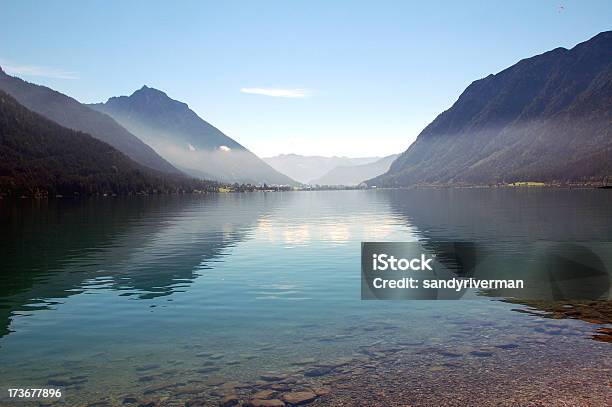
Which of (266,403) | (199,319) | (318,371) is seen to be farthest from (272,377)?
(199,319)

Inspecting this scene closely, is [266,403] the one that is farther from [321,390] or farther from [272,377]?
[272,377]

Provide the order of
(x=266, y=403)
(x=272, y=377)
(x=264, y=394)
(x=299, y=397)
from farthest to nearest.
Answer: (x=272, y=377) < (x=264, y=394) < (x=299, y=397) < (x=266, y=403)

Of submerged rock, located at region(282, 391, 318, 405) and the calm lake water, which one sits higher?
submerged rock, located at region(282, 391, 318, 405)

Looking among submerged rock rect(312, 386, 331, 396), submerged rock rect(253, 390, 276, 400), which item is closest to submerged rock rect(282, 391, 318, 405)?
submerged rock rect(312, 386, 331, 396)

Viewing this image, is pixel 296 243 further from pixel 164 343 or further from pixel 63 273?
pixel 164 343

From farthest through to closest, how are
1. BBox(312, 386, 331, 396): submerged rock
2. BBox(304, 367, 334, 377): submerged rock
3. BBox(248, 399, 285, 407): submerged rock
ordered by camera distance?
BBox(304, 367, 334, 377): submerged rock, BBox(312, 386, 331, 396): submerged rock, BBox(248, 399, 285, 407): submerged rock

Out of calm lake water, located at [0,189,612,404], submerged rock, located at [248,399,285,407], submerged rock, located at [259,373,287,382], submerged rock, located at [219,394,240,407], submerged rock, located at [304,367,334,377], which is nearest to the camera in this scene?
submerged rock, located at [248,399,285,407]

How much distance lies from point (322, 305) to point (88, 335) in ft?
51.2

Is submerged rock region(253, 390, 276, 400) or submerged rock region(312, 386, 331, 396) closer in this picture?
submerged rock region(253, 390, 276, 400)

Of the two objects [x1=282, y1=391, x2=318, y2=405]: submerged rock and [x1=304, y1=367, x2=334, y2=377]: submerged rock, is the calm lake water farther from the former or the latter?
[x1=282, y1=391, x2=318, y2=405]: submerged rock

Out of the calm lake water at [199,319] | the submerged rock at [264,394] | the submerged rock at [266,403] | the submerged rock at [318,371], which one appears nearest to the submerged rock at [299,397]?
the submerged rock at [266,403]

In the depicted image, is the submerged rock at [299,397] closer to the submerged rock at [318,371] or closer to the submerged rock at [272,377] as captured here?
the submerged rock at [272,377]

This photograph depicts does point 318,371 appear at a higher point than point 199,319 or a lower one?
higher

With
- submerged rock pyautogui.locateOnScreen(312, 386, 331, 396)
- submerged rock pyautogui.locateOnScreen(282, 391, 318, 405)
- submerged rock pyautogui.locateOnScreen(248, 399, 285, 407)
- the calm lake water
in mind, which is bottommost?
the calm lake water
